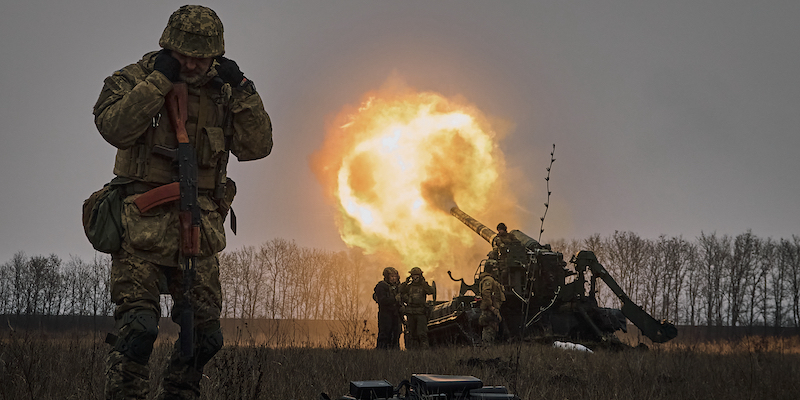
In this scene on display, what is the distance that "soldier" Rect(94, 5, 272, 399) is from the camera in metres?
3.39

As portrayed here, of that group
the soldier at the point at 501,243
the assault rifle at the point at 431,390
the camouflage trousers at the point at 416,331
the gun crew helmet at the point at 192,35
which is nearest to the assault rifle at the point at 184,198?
the gun crew helmet at the point at 192,35

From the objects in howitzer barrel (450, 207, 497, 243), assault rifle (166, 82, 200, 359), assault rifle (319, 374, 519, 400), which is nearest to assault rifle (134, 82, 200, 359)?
assault rifle (166, 82, 200, 359)

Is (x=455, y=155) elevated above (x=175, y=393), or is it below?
above

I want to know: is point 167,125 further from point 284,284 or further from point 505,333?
point 284,284

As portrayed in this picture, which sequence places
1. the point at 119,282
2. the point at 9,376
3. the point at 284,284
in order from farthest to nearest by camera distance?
the point at 284,284
the point at 9,376
the point at 119,282

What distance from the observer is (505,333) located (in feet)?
49.4

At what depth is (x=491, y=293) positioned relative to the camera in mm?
14398

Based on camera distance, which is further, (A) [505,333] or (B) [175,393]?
(A) [505,333]

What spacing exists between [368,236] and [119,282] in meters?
19.2

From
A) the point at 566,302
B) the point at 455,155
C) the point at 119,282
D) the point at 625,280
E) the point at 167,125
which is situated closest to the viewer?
the point at 119,282

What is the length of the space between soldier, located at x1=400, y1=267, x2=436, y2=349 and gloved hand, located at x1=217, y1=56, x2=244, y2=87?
10991mm

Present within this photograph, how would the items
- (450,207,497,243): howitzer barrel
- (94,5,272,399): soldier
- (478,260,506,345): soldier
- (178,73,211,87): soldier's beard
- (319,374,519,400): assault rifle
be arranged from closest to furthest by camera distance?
1. (319,374,519,400): assault rifle
2. (94,5,272,399): soldier
3. (178,73,211,87): soldier's beard
4. (478,260,506,345): soldier
5. (450,207,497,243): howitzer barrel

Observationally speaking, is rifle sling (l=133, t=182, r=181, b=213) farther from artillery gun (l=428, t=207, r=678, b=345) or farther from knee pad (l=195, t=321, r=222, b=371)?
artillery gun (l=428, t=207, r=678, b=345)

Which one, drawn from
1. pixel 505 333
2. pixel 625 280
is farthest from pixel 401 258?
pixel 625 280
